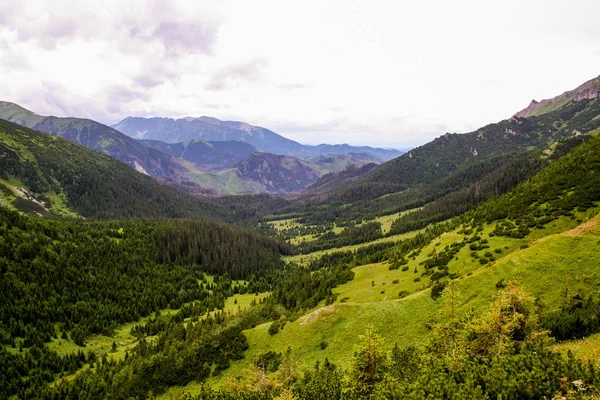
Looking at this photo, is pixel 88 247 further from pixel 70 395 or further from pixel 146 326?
pixel 70 395

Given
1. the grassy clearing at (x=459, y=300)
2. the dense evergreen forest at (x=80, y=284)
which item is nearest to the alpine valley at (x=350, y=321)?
the grassy clearing at (x=459, y=300)

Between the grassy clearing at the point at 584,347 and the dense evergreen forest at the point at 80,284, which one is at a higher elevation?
the grassy clearing at the point at 584,347

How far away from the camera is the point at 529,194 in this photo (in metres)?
84.4

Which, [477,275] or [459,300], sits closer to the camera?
[459,300]

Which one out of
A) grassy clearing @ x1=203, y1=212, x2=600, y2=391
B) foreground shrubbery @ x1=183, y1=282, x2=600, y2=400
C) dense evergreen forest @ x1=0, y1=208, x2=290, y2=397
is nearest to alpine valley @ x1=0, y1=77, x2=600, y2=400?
foreground shrubbery @ x1=183, y1=282, x2=600, y2=400

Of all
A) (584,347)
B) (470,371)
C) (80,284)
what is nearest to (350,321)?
(470,371)

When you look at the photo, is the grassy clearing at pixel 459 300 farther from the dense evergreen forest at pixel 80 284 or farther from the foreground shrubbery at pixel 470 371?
the dense evergreen forest at pixel 80 284

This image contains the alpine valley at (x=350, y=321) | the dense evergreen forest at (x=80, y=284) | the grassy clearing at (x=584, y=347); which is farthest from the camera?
the dense evergreen forest at (x=80, y=284)

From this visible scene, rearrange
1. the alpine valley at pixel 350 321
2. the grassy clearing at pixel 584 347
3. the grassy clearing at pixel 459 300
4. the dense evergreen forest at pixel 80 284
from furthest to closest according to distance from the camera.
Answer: the dense evergreen forest at pixel 80 284 → the grassy clearing at pixel 459 300 → the alpine valley at pixel 350 321 → the grassy clearing at pixel 584 347

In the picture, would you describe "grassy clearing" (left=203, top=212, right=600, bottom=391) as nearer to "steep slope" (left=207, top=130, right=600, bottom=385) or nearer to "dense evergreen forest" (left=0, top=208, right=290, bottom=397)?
"steep slope" (left=207, top=130, right=600, bottom=385)

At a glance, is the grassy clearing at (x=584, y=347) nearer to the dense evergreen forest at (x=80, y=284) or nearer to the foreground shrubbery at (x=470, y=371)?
the foreground shrubbery at (x=470, y=371)

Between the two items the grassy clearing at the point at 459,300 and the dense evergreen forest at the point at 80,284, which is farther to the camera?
the dense evergreen forest at the point at 80,284

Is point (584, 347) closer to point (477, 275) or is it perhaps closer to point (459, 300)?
point (459, 300)

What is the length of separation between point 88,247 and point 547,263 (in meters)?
179
